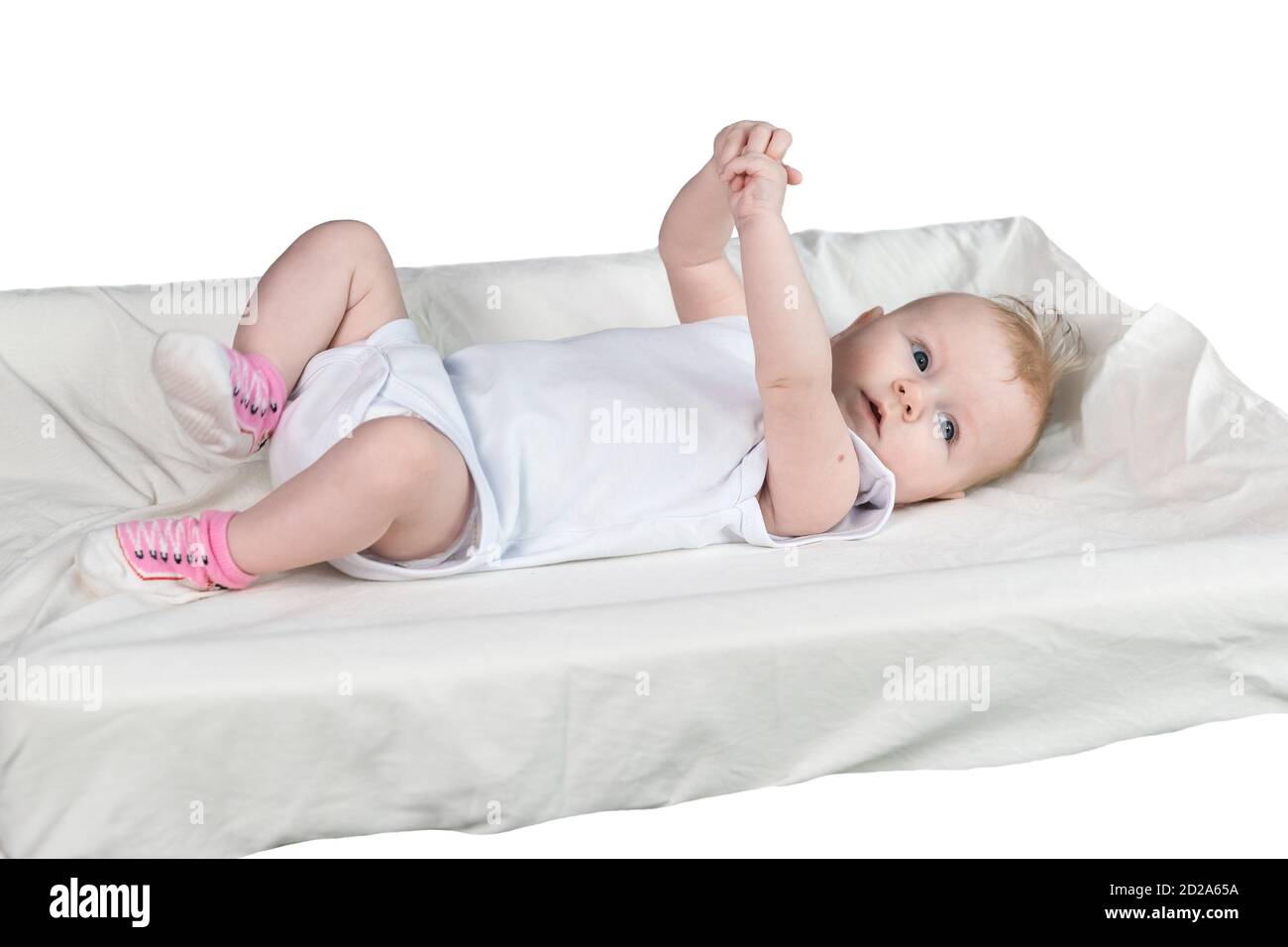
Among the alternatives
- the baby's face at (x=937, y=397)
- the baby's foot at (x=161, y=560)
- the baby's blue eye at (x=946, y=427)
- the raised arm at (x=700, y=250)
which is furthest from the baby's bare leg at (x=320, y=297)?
the baby's blue eye at (x=946, y=427)

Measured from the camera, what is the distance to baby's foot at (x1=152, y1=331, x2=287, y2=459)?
2.84 m

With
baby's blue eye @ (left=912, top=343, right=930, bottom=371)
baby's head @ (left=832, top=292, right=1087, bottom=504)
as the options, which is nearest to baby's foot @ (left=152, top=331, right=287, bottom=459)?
baby's head @ (left=832, top=292, right=1087, bottom=504)

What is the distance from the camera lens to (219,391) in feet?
9.47

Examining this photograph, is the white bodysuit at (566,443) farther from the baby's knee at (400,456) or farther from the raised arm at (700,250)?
the raised arm at (700,250)

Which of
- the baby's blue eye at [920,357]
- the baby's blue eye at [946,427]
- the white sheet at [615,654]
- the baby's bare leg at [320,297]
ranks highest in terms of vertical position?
the baby's bare leg at [320,297]

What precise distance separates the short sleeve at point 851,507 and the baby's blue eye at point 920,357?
22 cm

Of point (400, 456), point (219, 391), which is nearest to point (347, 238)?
point (219, 391)

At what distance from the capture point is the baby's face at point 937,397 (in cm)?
326

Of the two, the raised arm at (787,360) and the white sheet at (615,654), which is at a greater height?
the raised arm at (787,360)

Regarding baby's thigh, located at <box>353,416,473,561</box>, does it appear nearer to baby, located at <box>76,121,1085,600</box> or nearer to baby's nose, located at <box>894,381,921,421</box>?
baby, located at <box>76,121,1085,600</box>

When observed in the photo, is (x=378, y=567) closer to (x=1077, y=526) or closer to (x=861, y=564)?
(x=861, y=564)

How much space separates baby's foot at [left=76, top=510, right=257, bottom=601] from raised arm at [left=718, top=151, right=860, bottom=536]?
3.13 feet

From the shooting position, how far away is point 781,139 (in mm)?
3037

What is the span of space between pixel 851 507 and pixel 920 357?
33 centimetres
